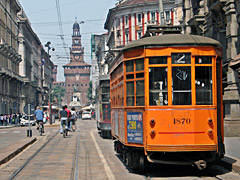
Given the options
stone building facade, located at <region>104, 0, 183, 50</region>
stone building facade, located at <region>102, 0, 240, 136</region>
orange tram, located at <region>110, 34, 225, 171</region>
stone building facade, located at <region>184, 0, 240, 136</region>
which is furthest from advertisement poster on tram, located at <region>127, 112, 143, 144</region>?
stone building facade, located at <region>104, 0, 183, 50</region>

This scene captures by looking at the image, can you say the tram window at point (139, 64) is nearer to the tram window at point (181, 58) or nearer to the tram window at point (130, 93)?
the tram window at point (130, 93)

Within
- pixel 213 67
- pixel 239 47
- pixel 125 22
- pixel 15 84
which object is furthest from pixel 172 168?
pixel 15 84

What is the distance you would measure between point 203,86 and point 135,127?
5.80ft

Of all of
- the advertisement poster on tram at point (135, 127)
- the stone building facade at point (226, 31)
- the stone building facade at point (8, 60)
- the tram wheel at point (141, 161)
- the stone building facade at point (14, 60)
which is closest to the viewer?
the advertisement poster on tram at point (135, 127)

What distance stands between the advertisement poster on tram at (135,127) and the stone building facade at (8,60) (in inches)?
1989

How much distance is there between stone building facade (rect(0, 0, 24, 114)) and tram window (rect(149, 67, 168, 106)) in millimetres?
51202

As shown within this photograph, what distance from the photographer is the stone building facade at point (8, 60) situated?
62.8 metres

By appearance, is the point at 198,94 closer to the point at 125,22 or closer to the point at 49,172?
the point at 49,172

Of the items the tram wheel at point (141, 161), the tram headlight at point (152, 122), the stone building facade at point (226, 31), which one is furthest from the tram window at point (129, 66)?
the stone building facade at point (226, 31)

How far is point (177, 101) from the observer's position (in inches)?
412

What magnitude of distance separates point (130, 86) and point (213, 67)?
1927 millimetres

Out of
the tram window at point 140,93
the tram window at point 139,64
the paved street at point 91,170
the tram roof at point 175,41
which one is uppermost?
the tram roof at point 175,41

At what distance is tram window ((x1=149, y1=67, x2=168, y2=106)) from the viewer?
414 inches

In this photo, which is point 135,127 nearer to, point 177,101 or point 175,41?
point 177,101
